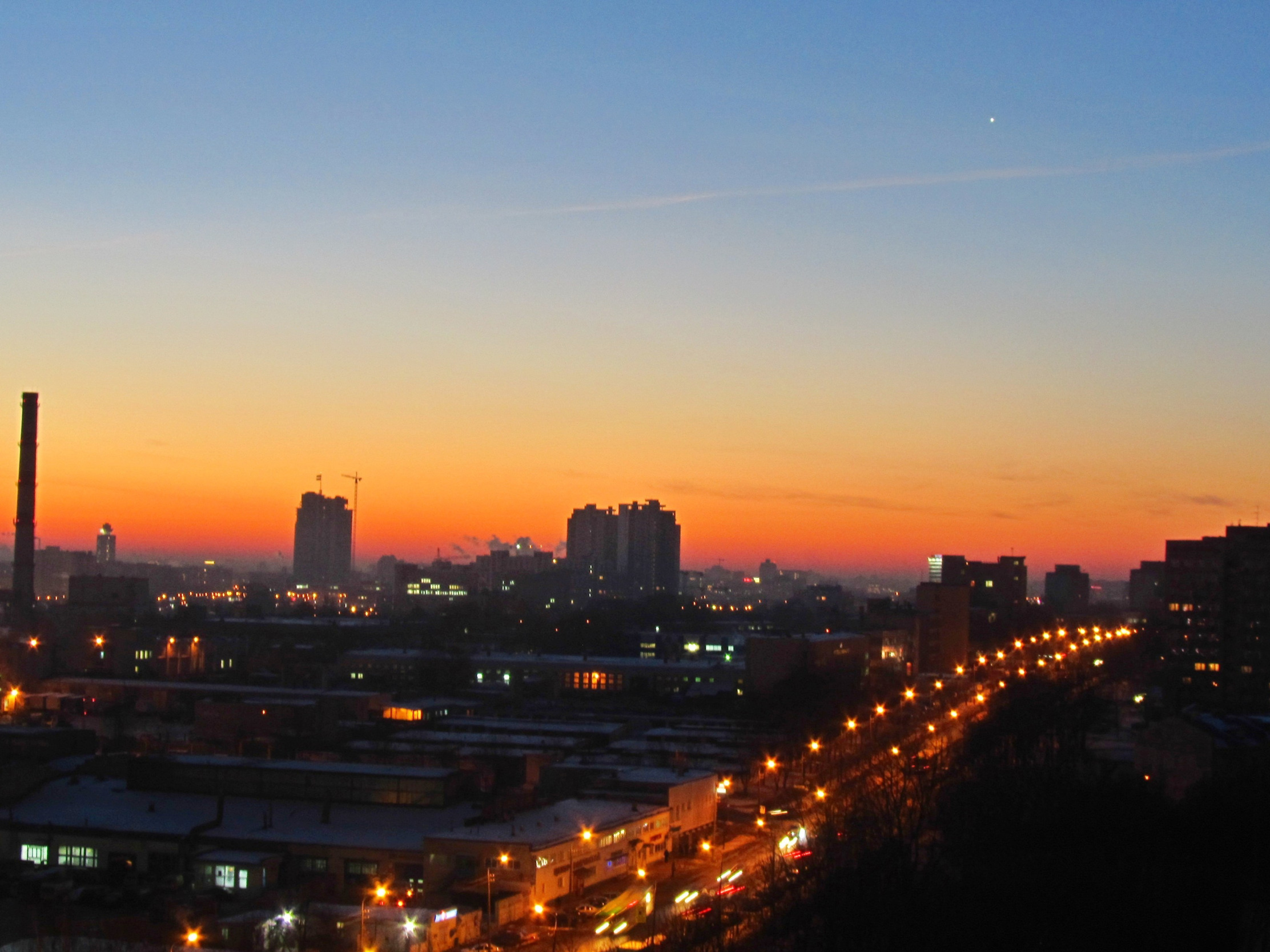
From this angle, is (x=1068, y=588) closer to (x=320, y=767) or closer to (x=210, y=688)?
(x=210, y=688)

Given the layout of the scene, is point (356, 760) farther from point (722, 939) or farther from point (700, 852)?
point (722, 939)

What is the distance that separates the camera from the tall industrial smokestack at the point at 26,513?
28.5m

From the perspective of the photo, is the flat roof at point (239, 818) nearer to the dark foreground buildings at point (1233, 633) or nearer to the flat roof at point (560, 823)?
the flat roof at point (560, 823)

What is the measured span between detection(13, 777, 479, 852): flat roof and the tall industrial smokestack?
16.3m

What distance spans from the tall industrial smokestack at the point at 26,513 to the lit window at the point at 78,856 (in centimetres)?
1816

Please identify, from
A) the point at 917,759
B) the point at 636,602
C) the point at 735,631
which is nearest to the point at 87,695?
the point at 917,759

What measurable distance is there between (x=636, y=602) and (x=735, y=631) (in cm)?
1598

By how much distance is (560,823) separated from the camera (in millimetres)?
11969

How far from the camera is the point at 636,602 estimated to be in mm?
60250

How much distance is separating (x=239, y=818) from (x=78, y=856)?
1321 millimetres

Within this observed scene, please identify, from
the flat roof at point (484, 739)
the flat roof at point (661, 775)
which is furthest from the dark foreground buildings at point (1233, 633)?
the flat roof at point (661, 775)

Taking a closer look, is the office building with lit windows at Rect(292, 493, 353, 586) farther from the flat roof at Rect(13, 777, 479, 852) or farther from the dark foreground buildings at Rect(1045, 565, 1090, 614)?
the flat roof at Rect(13, 777, 479, 852)

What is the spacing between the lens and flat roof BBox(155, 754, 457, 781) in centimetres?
1297

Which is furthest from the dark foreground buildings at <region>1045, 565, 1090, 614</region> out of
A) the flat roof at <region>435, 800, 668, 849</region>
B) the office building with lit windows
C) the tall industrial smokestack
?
the flat roof at <region>435, 800, 668, 849</region>
